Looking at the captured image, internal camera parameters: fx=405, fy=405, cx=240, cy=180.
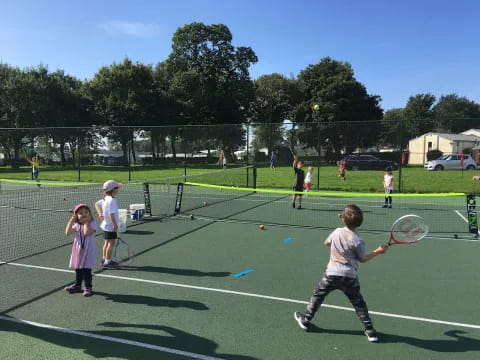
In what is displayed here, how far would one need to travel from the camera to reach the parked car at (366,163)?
22000 millimetres

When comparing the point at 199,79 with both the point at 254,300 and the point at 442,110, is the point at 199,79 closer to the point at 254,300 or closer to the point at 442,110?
the point at 254,300

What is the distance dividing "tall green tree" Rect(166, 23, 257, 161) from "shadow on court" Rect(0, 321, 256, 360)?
41.6 m

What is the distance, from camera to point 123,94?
4341 cm

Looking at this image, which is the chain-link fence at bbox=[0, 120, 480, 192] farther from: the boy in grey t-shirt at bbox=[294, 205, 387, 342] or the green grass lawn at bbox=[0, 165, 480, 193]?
the boy in grey t-shirt at bbox=[294, 205, 387, 342]

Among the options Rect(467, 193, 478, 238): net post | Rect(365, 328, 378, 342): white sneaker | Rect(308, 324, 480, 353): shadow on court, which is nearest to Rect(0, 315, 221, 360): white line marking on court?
Rect(308, 324, 480, 353): shadow on court

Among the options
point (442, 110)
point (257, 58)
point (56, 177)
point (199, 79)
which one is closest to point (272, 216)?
point (56, 177)

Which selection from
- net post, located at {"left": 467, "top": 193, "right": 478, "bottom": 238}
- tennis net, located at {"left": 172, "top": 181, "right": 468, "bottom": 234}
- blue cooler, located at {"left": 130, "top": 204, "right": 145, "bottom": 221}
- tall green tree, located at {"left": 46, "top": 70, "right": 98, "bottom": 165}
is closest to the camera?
net post, located at {"left": 467, "top": 193, "right": 478, "bottom": 238}

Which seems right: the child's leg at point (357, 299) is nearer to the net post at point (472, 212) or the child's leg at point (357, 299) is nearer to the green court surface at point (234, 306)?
the green court surface at point (234, 306)

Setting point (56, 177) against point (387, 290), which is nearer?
point (387, 290)

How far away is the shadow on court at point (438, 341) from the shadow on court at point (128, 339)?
1.23 m

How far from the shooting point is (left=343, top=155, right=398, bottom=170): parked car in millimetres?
22000

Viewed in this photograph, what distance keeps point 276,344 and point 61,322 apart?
255cm

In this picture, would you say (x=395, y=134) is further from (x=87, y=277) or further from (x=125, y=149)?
(x=87, y=277)

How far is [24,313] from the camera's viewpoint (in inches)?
198
